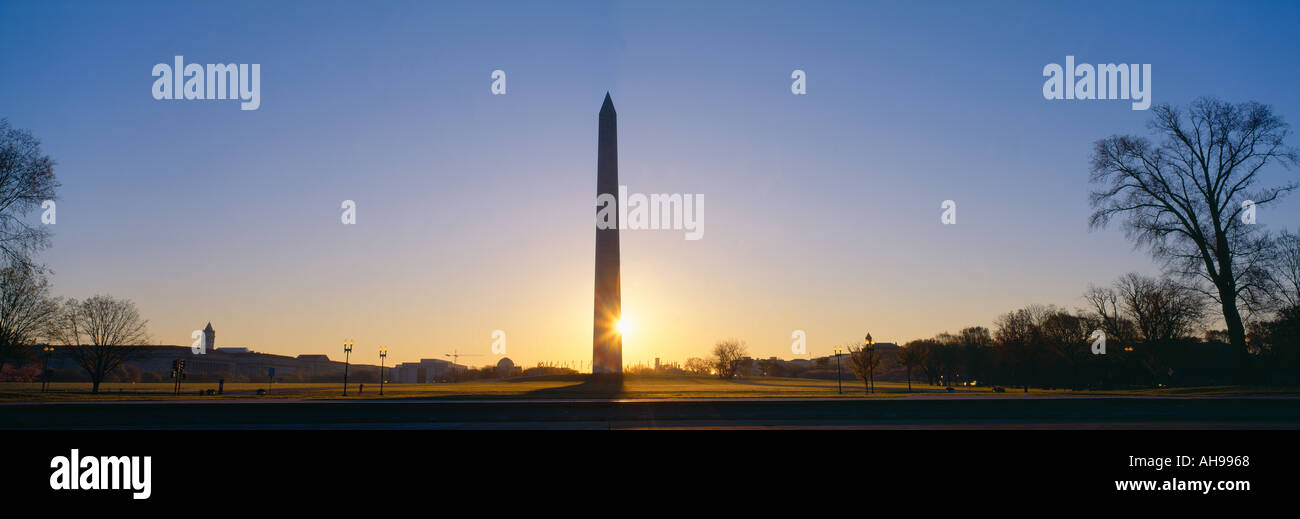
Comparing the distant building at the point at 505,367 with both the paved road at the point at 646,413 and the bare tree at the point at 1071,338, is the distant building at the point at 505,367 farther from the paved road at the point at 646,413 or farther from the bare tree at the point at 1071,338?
the paved road at the point at 646,413

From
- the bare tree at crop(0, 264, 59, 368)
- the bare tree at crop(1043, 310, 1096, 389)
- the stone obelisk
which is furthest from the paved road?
the bare tree at crop(1043, 310, 1096, 389)

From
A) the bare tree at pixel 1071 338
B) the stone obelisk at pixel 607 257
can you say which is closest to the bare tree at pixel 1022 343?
the bare tree at pixel 1071 338

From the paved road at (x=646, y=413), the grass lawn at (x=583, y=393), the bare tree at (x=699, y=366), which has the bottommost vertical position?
the bare tree at (x=699, y=366)

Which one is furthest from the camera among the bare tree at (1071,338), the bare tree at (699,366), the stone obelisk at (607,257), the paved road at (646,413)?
the bare tree at (699,366)

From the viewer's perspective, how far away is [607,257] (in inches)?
1993

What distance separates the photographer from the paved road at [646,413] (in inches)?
627

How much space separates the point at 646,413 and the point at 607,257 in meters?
34.1

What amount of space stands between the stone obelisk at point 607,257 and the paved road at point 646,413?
108ft

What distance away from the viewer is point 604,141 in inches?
2068

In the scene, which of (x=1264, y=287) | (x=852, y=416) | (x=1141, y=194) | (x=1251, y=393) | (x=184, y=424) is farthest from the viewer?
(x=1141, y=194)

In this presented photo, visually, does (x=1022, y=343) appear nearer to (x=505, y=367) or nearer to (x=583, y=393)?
(x=583, y=393)
